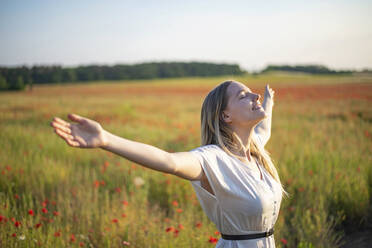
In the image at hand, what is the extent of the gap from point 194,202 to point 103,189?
4.65ft

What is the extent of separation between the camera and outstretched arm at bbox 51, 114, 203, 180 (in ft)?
3.89

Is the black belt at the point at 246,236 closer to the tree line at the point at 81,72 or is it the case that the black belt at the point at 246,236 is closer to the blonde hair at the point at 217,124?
the blonde hair at the point at 217,124

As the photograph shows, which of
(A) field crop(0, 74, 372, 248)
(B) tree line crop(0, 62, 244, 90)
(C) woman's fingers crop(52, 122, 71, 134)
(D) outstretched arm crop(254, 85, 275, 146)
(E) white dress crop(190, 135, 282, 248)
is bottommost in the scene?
(A) field crop(0, 74, 372, 248)

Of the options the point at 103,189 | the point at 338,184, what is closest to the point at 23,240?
the point at 103,189

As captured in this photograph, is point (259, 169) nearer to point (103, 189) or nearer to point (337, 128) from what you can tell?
Result: point (103, 189)

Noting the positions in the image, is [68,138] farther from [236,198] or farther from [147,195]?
[147,195]

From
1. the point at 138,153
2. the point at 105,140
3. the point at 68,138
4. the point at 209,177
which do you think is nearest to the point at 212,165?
the point at 209,177

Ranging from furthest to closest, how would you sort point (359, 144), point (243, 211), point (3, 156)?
point (359, 144) → point (3, 156) → point (243, 211)

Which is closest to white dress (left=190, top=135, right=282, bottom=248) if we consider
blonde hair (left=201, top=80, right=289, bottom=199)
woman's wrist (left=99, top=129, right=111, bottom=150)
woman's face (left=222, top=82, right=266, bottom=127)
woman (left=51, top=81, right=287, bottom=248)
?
woman (left=51, top=81, right=287, bottom=248)

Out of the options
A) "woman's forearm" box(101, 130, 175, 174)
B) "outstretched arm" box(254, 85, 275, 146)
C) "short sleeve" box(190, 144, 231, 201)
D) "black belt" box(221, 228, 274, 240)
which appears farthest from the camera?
"outstretched arm" box(254, 85, 275, 146)

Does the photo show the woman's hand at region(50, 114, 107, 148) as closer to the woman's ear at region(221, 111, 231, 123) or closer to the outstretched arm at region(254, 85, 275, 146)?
the woman's ear at region(221, 111, 231, 123)

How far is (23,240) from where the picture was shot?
105 inches

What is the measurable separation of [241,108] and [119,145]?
0.84m

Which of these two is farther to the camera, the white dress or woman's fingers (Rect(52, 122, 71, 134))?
the white dress
